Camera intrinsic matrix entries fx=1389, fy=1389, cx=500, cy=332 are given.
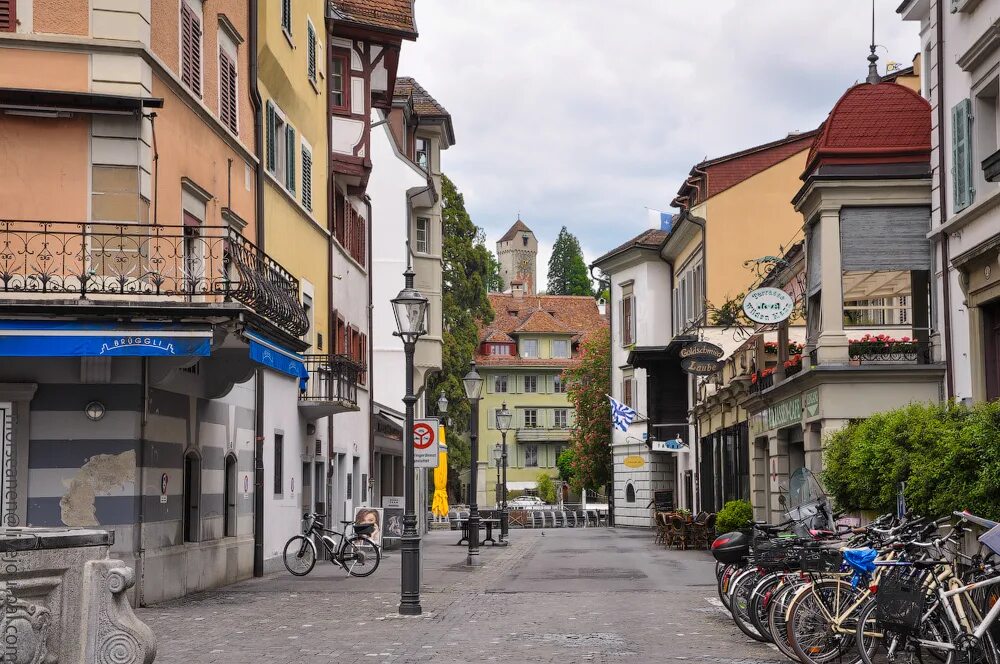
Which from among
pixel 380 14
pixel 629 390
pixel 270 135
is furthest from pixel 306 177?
pixel 629 390

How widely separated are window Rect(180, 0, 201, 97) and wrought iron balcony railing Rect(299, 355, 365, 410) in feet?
28.9

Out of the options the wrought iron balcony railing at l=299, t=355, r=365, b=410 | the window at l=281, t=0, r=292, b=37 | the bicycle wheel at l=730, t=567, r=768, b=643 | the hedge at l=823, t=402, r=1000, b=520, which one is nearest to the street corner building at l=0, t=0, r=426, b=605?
→ the window at l=281, t=0, r=292, b=37

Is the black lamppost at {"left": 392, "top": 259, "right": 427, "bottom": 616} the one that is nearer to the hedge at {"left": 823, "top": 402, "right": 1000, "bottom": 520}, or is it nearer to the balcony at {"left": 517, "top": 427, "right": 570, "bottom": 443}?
the hedge at {"left": 823, "top": 402, "right": 1000, "bottom": 520}

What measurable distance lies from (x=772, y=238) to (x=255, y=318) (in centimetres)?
3100

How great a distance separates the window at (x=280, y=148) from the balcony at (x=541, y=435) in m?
74.0

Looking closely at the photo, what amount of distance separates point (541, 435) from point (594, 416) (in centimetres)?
3265

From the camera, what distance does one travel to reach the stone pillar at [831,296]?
77.6 feet

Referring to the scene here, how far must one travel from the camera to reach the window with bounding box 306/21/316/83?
2948cm

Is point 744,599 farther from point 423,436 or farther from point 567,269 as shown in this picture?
point 567,269

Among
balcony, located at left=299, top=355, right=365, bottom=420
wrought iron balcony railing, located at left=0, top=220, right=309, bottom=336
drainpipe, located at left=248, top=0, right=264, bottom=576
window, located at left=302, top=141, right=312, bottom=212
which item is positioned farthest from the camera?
window, located at left=302, top=141, right=312, bottom=212

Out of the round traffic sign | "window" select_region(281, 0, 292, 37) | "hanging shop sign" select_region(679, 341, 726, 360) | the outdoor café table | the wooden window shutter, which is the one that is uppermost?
"window" select_region(281, 0, 292, 37)

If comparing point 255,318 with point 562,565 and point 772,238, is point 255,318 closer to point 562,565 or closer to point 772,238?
point 562,565

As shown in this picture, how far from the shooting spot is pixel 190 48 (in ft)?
66.1

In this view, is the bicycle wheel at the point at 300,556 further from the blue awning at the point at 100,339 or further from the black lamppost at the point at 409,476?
the blue awning at the point at 100,339
